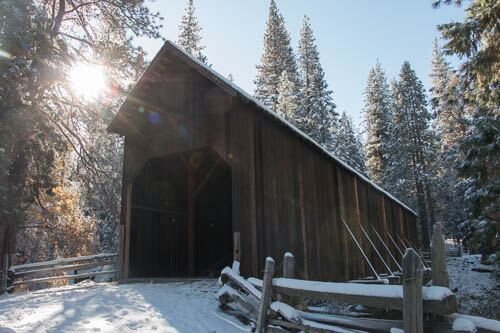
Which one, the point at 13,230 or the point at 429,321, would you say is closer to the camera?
the point at 429,321

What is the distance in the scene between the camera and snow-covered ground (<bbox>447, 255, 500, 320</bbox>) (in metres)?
11.0

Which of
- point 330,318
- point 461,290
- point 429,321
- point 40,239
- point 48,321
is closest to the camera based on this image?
point 429,321

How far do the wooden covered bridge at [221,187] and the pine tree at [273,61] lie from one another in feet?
59.3

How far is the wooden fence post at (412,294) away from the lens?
3.20 metres

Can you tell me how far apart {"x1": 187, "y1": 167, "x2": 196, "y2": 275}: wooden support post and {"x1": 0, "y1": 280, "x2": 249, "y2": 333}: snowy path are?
208 inches

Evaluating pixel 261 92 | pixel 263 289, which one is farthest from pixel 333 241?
pixel 261 92

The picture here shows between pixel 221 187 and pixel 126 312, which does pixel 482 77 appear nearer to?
pixel 126 312

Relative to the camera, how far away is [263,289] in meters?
5.21

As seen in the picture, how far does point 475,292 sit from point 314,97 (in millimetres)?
17610

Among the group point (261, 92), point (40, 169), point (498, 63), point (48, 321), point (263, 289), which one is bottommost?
point (48, 321)

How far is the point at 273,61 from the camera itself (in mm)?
32500

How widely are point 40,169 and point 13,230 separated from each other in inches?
99.9

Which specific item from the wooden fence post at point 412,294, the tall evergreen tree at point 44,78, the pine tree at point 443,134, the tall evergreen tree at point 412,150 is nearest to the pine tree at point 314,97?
the tall evergreen tree at point 412,150

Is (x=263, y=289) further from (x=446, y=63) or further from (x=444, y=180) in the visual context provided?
(x=446, y=63)
